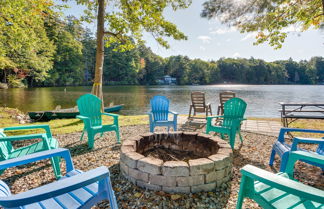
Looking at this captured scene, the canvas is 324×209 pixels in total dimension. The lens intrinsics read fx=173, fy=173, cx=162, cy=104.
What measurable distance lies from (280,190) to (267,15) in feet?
19.7

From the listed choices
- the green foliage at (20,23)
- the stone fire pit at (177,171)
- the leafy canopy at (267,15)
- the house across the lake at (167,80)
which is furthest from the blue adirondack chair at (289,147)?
the house across the lake at (167,80)

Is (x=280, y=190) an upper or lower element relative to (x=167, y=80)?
lower

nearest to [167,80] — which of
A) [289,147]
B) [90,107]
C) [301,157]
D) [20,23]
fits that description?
[20,23]

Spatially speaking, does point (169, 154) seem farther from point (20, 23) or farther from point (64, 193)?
point (20, 23)

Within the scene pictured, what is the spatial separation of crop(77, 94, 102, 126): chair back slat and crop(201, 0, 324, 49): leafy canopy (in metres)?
4.47

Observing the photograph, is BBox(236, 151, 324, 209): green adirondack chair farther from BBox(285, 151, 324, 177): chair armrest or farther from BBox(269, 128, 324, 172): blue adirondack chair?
BBox(269, 128, 324, 172): blue adirondack chair

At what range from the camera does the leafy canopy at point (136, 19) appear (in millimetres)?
6668

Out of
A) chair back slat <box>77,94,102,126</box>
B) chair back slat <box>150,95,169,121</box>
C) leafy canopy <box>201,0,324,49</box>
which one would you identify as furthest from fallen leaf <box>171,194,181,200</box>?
leafy canopy <box>201,0,324,49</box>

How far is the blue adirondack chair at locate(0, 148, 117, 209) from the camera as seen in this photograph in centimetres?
98

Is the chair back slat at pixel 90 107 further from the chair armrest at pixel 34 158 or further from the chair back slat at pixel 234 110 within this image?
the chair back slat at pixel 234 110

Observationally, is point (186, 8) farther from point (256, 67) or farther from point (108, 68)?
point (256, 67)

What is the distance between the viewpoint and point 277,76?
68.8 meters

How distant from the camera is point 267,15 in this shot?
5.54m

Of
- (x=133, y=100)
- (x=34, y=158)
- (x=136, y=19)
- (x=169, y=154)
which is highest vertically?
(x=136, y=19)
